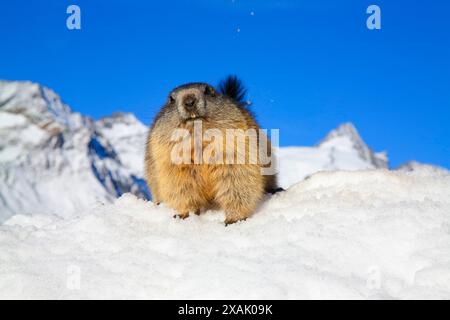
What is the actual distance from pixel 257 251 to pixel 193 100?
2857mm

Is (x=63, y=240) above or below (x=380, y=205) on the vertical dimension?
below

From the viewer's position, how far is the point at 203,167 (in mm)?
8141

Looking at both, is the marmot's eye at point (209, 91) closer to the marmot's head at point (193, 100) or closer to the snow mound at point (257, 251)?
the marmot's head at point (193, 100)

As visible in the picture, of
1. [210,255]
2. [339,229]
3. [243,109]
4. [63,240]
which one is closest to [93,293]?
[210,255]

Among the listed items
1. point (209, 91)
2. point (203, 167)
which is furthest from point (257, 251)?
point (209, 91)

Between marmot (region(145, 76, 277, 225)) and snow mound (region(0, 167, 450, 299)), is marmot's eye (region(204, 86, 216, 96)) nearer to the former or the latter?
marmot (region(145, 76, 277, 225))

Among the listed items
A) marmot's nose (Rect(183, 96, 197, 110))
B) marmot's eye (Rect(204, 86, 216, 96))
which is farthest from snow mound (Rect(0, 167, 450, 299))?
marmot's eye (Rect(204, 86, 216, 96))

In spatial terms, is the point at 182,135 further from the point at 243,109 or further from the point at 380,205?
the point at 380,205

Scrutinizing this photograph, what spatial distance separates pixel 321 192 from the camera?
28.2ft

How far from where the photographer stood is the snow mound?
525 cm

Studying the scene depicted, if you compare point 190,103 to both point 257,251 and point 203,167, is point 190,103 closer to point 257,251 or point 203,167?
point 203,167

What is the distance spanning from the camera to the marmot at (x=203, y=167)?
8.04 m
